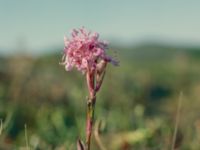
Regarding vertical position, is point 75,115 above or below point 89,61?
below

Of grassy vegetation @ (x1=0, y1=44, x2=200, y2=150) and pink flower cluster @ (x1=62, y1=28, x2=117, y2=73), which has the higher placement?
pink flower cluster @ (x1=62, y1=28, x2=117, y2=73)

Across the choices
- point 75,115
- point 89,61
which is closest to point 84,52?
point 89,61

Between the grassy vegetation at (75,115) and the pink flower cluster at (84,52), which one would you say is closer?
the pink flower cluster at (84,52)

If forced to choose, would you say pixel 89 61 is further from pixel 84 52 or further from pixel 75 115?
pixel 75 115

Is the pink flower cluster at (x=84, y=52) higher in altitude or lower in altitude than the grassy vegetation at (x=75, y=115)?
higher

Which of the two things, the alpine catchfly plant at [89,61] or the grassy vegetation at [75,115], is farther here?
the grassy vegetation at [75,115]

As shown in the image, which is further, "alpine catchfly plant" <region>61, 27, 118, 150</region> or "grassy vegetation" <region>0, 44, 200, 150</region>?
"grassy vegetation" <region>0, 44, 200, 150</region>

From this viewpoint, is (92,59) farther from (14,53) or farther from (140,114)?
(14,53)
